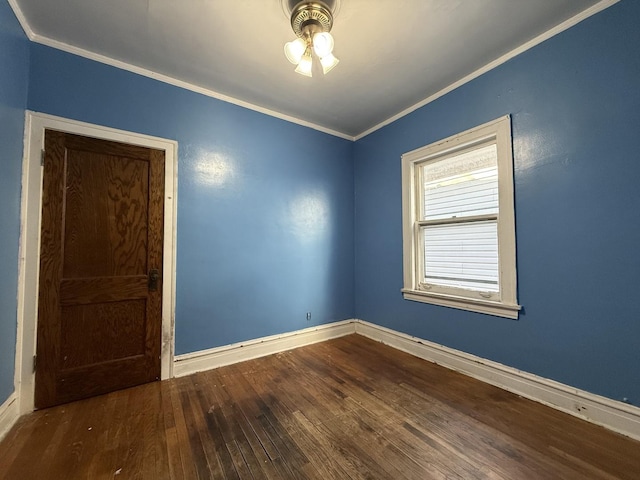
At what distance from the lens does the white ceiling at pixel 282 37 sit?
1675 mm

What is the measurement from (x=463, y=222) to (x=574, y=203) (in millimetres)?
789

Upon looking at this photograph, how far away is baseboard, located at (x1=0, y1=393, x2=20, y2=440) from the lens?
156 cm

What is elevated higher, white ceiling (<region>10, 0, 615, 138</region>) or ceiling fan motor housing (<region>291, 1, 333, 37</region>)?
white ceiling (<region>10, 0, 615, 138</region>)

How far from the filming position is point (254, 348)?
8.90 ft

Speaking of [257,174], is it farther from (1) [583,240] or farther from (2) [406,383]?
(1) [583,240]

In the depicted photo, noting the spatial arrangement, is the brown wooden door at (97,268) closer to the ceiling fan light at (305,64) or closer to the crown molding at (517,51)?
the ceiling fan light at (305,64)

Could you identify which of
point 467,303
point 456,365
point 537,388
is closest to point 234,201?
point 467,303

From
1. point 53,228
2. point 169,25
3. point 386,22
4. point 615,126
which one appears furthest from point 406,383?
point 169,25

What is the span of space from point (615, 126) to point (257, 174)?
2840 millimetres

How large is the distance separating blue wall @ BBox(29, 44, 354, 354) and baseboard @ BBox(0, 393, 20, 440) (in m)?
0.98

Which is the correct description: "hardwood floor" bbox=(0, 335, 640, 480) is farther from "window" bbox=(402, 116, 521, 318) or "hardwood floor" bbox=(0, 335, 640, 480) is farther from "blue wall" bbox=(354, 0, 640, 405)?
"window" bbox=(402, 116, 521, 318)

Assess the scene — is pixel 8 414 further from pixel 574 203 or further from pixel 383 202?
pixel 574 203

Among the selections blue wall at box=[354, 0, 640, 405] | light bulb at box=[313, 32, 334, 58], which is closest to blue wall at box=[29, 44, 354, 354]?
light bulb at box=[313, 32, 334, 58]

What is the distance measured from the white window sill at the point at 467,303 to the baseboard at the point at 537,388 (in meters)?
0.42
